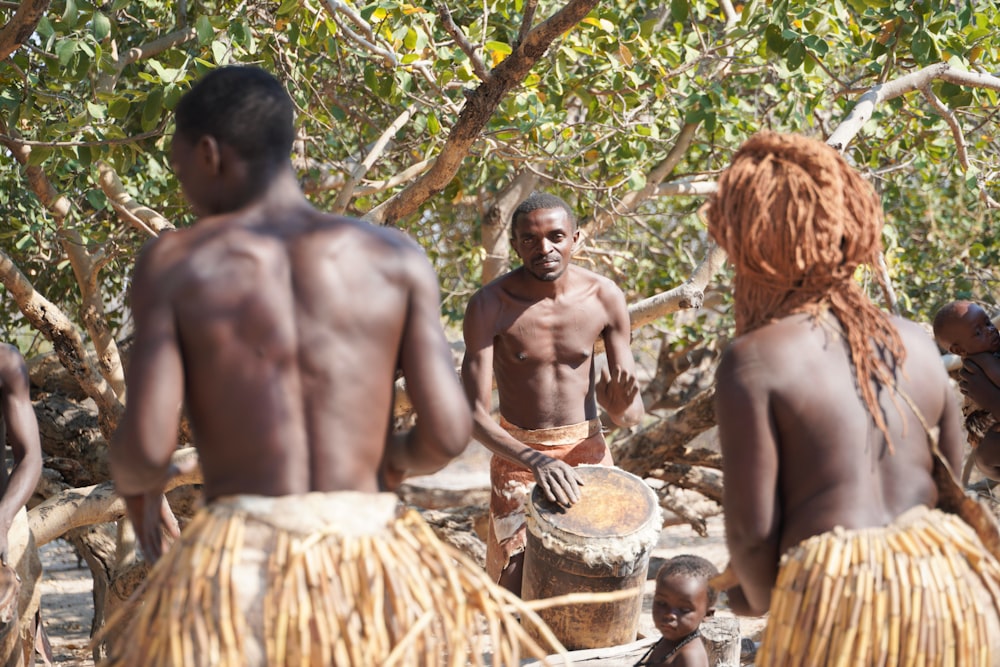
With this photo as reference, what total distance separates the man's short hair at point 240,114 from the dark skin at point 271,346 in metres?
0.03

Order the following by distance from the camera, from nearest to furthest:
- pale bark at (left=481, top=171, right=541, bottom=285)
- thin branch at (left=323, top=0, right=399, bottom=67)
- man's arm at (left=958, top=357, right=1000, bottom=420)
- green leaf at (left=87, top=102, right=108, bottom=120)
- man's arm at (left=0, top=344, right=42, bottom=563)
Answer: man's arm at (left=0, top=344, right=42, bottom=563)
man's arm at (left=958, top=357, right=1000, bottom=420)
green leaf at (left=87, top=102, right=108, bottom=120)
thin branch at (left=323, top=0, right=399, bottom=67)
pale bark at (left=481, top=171, right=541, bottom=285)

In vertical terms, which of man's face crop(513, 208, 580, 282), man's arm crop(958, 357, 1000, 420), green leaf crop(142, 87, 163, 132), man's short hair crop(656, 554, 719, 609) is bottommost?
man's short hair crop(656, 554, 719, 609)

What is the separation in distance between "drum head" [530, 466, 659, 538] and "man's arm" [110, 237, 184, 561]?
2.17 metres

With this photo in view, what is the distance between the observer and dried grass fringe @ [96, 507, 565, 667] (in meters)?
2.24

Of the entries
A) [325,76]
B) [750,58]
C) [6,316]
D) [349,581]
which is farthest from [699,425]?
[349,581]

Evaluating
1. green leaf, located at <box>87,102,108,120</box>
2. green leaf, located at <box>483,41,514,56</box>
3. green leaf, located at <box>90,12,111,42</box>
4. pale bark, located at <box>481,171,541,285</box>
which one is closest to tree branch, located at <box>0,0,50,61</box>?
green leaf, located at <box>90,12,111,42</box>

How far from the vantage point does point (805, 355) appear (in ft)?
8.12

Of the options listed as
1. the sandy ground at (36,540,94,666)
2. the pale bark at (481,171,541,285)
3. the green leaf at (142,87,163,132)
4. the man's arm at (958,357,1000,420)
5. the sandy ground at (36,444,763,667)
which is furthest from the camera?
the pale bark at (481,171,541,285)

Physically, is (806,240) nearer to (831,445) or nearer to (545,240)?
(831,445)

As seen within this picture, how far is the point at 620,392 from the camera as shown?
15.8 feet

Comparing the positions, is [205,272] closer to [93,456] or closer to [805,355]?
[805,355]

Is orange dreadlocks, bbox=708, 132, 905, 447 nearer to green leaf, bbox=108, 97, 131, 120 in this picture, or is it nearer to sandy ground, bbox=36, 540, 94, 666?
green leaf, bbox=108, 97, 131, 120

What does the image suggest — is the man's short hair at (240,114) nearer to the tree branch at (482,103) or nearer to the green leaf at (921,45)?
the tree branch at (482,103)

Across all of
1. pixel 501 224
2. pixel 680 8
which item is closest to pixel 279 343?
pixel 680 8
